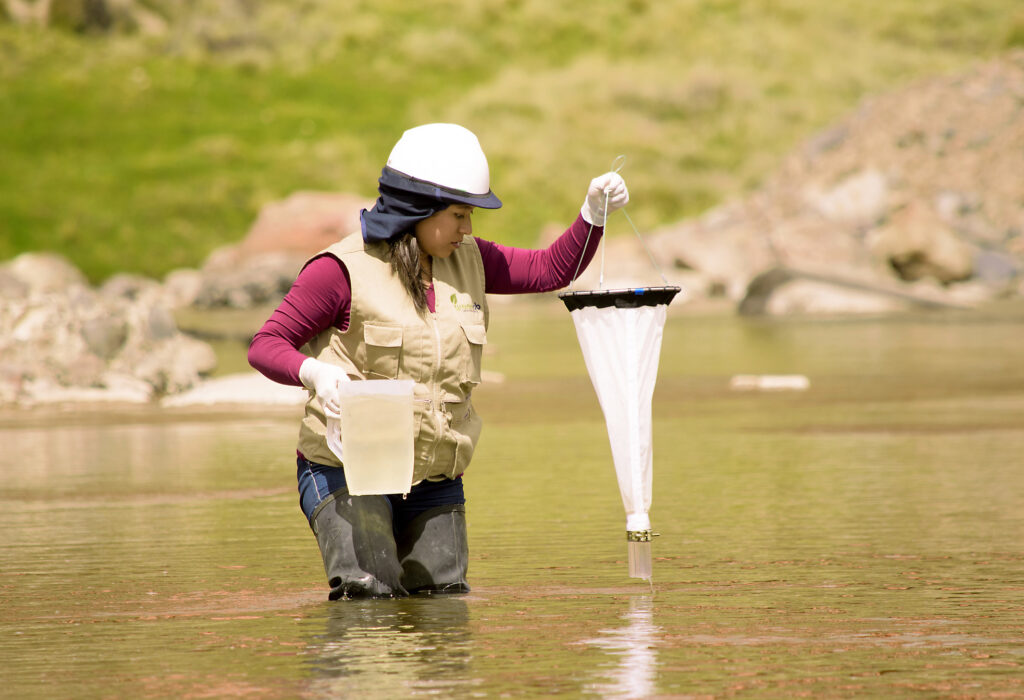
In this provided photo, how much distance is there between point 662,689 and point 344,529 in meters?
1.46

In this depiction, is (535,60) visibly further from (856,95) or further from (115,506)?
(115,506)

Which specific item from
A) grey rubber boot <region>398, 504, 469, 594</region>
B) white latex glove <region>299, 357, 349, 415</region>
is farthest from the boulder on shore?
white latex glove <region>299, 357, 349, 415</region>

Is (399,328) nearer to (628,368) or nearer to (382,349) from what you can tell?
(382,349)

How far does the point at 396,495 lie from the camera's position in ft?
19.5

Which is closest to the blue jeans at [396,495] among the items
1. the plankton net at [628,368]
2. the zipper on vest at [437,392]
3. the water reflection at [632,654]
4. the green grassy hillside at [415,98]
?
the zipper on vest at [437,392]

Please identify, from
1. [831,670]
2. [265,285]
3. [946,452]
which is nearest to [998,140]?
[265,285]

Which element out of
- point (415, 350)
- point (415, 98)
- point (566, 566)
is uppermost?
point (415, 98)

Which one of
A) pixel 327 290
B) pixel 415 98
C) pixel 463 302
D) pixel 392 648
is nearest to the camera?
pixel 392 648

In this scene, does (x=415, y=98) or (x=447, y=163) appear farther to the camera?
(x=415, y=98)

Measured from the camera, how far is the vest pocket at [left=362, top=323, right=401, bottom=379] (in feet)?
18.3

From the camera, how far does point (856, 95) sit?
61875 millimetres

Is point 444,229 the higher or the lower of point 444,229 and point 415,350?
the higher

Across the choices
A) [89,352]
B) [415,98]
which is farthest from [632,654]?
[415,98]

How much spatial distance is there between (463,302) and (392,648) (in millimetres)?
1195
